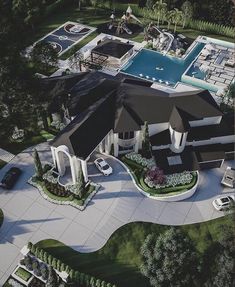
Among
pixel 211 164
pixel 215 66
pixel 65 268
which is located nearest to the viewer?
pixel 65 268

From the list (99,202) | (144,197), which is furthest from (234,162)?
(99,202)

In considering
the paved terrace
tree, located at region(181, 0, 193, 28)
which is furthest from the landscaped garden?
tree, located at region(181, 0, 193, 28)

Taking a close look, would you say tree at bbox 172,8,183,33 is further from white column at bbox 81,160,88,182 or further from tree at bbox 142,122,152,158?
white column at bbox 81,160,88,182

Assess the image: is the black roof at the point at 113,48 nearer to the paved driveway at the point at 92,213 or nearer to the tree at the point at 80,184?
the paved driveway at the point at 92,213

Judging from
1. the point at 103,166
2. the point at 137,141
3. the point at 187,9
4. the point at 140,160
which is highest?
the point at 187,9

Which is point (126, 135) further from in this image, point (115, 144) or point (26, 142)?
point (26, 142)

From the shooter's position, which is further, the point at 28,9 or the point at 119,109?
the point at 28,9

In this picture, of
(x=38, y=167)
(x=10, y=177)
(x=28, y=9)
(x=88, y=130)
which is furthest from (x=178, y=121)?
(x=28, y=9)

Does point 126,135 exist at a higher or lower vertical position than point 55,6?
lower

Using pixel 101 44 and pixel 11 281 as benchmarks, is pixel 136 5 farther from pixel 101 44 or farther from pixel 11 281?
pixel 11 281
